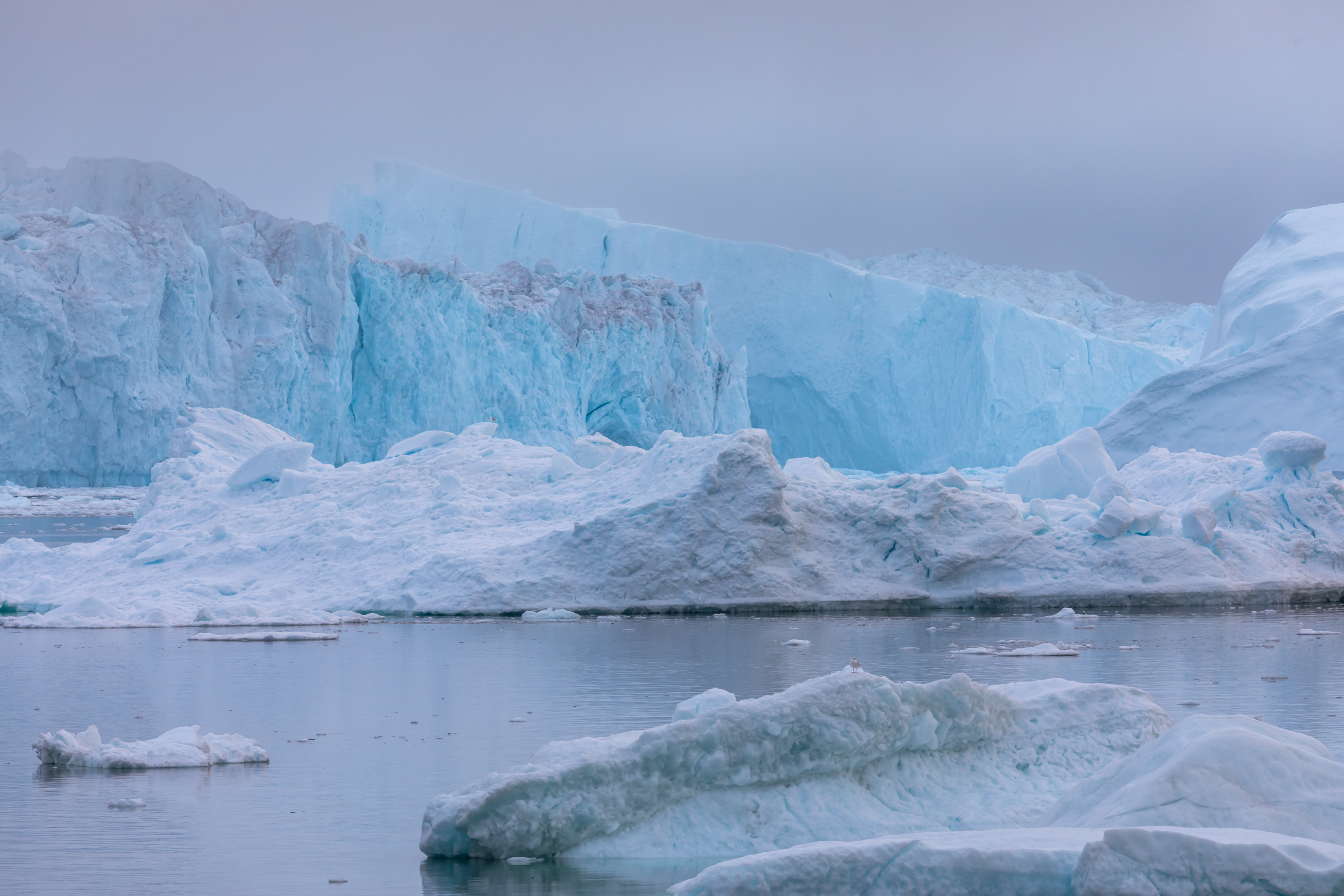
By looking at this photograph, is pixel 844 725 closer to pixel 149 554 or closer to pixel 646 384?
pixel 149 554

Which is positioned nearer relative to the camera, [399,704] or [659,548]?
[399,704]

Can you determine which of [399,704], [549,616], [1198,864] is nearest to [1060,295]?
[549,616]

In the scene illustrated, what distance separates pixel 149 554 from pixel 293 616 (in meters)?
2.75

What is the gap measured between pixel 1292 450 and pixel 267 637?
33.9 ft

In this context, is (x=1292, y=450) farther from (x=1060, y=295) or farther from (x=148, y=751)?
(x=1060, y=295)

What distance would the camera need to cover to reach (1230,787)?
3369 mm

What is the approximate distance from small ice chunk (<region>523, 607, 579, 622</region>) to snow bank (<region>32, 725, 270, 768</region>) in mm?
6885

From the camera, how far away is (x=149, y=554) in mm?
13805

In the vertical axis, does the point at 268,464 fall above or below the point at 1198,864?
above

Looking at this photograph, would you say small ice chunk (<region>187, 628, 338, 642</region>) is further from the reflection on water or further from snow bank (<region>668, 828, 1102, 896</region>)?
snow bank (<region>668, 828, 1102, 896</region>)

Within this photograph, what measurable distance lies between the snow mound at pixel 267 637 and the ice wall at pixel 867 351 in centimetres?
2483

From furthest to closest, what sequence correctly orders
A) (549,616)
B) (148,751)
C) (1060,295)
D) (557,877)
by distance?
(1060,295)
(549,616)
(148,751)
(557,877)

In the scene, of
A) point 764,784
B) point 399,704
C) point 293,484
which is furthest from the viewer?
point 293,484

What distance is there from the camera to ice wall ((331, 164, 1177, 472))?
3462cm
